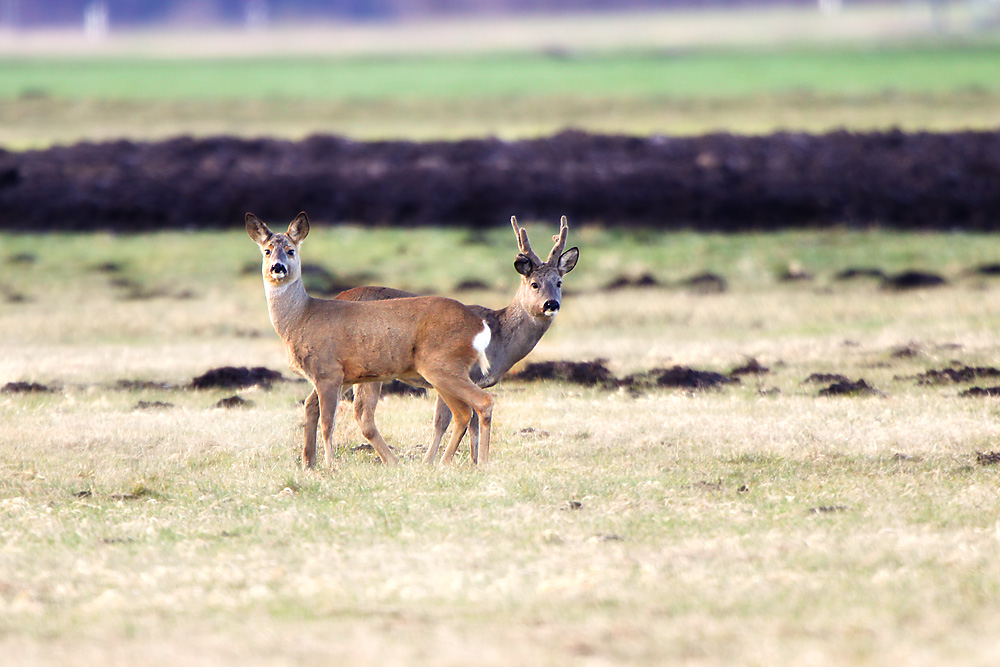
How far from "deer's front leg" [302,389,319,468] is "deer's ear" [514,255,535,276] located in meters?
2.36

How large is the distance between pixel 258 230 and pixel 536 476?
3.46m

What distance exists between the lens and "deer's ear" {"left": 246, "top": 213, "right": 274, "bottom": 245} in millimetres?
12758

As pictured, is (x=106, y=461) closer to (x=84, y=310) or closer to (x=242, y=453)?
(x=242, y=453)

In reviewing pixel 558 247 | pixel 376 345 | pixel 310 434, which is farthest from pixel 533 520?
pixel 558 247

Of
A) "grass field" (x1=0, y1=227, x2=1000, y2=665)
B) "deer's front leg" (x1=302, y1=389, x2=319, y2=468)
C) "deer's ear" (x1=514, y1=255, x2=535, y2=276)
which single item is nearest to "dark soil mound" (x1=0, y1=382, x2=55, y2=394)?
"grass field" (x1=0, y1=227, x2=1000, y2=665)

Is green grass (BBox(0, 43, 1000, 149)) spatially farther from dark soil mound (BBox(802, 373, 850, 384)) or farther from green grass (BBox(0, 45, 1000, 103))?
dark soil mound (BBox(802, 373, 850, 384))

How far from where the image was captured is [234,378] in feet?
59.2

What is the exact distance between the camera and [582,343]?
71.9ft

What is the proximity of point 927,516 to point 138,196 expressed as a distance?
93.8ft

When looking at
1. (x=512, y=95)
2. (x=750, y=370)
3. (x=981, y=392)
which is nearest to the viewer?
(x=981, y=392)

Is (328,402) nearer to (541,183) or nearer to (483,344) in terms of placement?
(483,344)

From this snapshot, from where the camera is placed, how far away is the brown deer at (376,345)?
12.2 m

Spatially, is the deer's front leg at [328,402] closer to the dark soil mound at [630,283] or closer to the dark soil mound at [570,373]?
the dark soil mound at [570,373]

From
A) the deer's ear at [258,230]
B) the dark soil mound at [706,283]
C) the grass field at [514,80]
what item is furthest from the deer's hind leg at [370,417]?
the grass field at [514,80]
